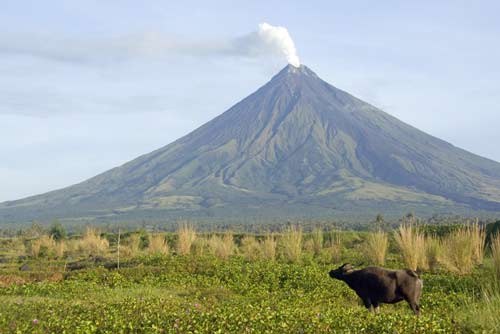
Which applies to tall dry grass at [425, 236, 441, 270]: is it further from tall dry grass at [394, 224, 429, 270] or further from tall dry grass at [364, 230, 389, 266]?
tall dry grass at [364, 230, 389, 266]

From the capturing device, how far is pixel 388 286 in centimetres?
1194

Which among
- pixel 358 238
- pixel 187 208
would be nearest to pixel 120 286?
pixel 358 238

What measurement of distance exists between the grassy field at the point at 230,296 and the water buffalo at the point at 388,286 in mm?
381

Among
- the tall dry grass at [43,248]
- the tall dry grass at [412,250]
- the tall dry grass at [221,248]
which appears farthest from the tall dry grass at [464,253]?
the tall dry grass at [43,248]

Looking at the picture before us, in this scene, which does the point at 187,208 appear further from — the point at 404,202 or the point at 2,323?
the point at 2,323

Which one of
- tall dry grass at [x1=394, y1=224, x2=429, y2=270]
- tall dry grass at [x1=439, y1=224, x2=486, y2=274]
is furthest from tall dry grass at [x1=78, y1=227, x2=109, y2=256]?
tall dry grass at [x1=439, y1=224, x2=486, y2=274]

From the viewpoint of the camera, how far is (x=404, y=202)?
169 m

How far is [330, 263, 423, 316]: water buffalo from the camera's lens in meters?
11.8

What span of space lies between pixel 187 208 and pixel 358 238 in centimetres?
14178

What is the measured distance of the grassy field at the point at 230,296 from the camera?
9.84 meters

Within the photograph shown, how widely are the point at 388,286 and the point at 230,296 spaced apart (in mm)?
4281

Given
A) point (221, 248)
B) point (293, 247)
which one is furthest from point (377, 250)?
point (221, 248)

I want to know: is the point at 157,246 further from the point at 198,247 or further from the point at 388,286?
the point at 388,286

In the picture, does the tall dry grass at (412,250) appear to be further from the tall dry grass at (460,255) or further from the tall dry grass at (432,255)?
the tall dry grass at (460,255)
